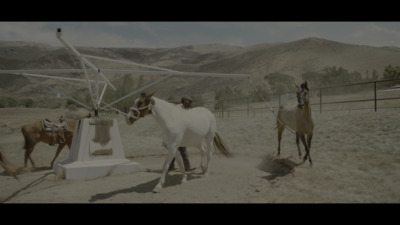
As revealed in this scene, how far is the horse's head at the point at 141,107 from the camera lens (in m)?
5.25

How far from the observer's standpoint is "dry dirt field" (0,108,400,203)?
445 cm

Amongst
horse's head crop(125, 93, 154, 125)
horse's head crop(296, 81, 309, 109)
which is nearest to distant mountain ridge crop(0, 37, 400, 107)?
horse's head crop(125, 93, 154, 125)

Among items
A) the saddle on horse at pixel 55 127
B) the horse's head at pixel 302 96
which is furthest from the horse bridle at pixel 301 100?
the saddle on horse at pixel 55 127

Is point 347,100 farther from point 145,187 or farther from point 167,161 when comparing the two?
point 145,187

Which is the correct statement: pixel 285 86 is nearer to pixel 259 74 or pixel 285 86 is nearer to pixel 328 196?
pixel 259 74

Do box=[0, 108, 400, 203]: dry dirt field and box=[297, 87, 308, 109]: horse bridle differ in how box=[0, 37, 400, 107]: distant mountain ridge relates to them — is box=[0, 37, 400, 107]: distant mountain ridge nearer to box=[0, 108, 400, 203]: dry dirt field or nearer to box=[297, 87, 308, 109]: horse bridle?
box=[0, 108, 400, 203]: dry dirt field

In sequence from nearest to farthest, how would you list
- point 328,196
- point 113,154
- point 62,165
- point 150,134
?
1. point 328,196
2. point 62,165
3. point 113,154
4. point 150,134

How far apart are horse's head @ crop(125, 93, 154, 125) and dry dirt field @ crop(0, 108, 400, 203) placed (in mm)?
1628

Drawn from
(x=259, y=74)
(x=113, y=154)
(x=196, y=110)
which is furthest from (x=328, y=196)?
(x=259, y=74)

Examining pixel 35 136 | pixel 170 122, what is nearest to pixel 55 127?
pixel 35 136

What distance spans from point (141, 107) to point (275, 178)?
379 centimetres

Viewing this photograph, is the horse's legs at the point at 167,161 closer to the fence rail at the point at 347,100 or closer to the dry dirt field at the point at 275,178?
→ the dry dirt field at the point at 275,178

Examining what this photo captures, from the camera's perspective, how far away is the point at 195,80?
8656 cm

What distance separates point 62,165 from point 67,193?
157 centimetres
